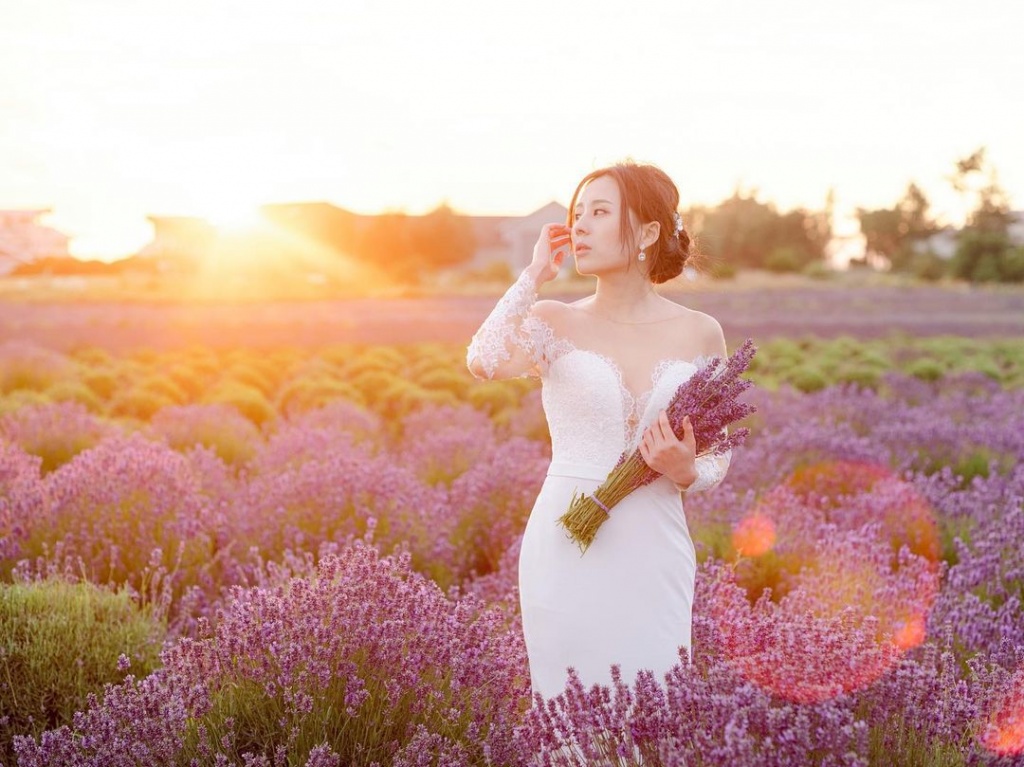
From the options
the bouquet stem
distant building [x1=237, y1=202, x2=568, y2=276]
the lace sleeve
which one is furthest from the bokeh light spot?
distant building [x1=237, y1=202, x2=568, y2=276]

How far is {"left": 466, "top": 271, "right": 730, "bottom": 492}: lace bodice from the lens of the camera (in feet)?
9.25

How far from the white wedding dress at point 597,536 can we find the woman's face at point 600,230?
0.18 m

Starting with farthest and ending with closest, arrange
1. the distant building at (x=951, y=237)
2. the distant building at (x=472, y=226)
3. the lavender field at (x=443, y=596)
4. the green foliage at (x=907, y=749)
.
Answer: the distant building at (x=472, y=226) < the distant building at (x=951, y=237) < the lavender field at (x=443, y=596) < the green foliage at (x=907, y=749)

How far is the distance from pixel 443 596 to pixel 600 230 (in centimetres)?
116

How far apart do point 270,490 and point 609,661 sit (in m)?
2.62

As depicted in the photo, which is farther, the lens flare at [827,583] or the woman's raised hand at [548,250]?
the woman's raised hand at [548,250]

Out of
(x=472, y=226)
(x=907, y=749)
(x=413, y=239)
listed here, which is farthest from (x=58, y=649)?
(x=472, y=226)

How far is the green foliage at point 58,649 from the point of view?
3.19 m

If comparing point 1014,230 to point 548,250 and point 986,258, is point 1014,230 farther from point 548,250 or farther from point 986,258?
point 548,250

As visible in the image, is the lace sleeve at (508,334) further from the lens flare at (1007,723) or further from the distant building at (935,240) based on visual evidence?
the distant building at (935,240)

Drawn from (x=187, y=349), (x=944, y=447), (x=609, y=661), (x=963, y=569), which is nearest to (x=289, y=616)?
(x=609, y=661)

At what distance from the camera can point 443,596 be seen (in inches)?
115

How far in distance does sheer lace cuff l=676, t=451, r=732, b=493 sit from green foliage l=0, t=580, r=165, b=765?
1.91 m

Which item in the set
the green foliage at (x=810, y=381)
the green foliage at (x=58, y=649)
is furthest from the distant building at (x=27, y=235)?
the green foliage at (x=58, y=649)
